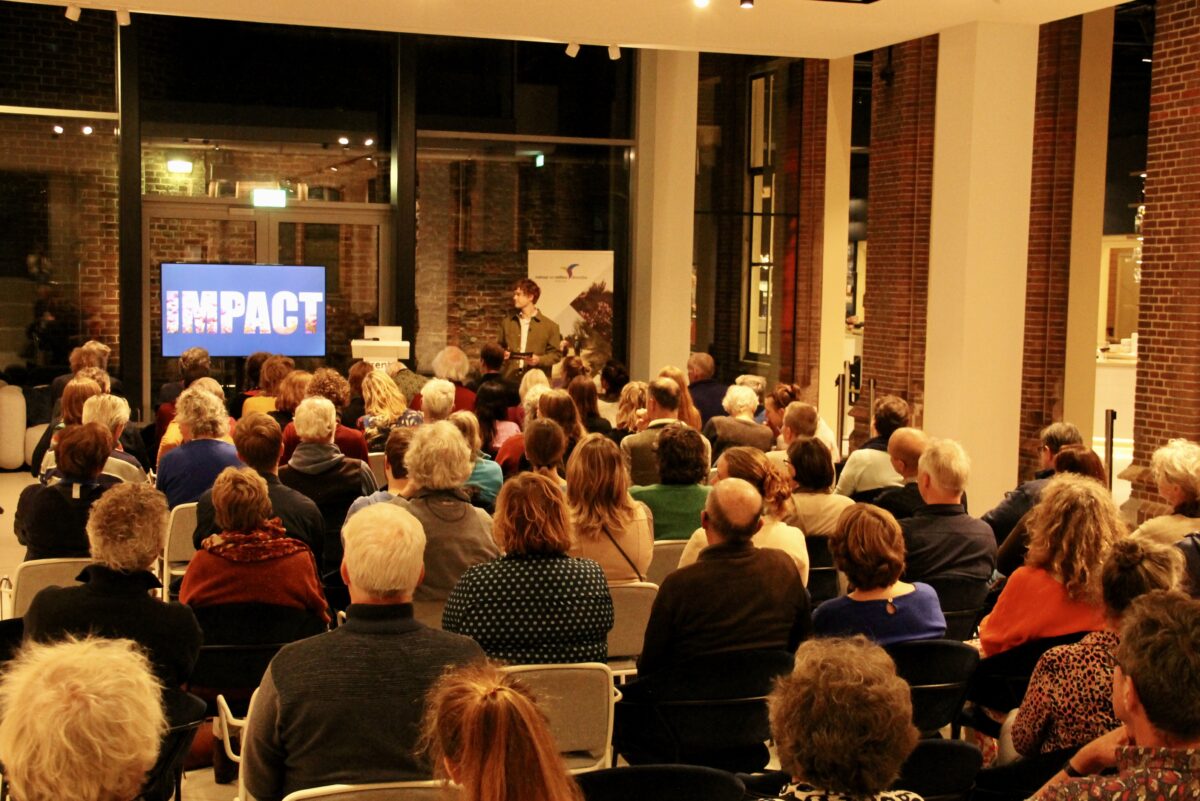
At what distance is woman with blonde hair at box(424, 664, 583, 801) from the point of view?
6.52 feet

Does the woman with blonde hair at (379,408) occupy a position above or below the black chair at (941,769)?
above

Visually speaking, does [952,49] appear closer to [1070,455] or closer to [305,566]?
[1070,455]

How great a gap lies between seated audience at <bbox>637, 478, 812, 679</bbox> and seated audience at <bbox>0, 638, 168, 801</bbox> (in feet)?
6.86

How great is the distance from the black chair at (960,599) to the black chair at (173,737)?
275 cm

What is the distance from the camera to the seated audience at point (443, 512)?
4684mm

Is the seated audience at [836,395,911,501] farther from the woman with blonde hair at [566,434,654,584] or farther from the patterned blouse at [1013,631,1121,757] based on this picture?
the patterned blouse at [1013,631,1121,757]

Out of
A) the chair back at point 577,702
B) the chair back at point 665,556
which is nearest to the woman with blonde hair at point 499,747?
the chair back at point 577,702

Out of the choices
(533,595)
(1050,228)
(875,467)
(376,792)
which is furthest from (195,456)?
(1050,228)

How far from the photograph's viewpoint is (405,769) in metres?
2.97

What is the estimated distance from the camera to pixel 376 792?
102 inches

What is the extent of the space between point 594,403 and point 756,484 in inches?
102

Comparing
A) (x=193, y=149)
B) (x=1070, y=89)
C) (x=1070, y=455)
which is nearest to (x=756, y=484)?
(x=1070, y=455)

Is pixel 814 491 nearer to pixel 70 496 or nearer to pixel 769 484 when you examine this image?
pixel 769 484

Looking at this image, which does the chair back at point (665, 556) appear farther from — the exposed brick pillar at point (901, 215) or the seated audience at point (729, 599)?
the exposed brick pillar at point (901, 215)
